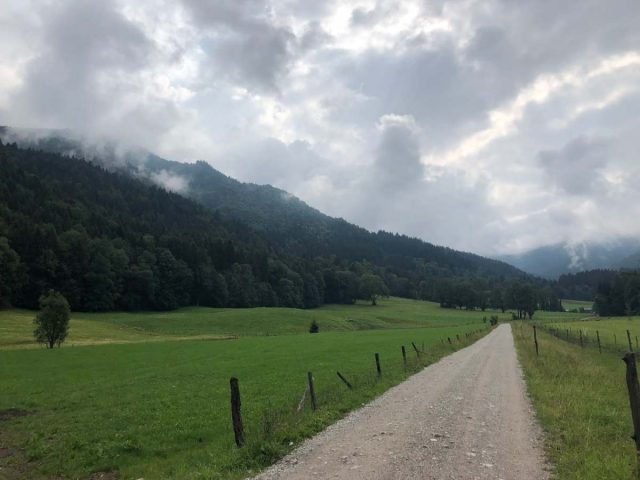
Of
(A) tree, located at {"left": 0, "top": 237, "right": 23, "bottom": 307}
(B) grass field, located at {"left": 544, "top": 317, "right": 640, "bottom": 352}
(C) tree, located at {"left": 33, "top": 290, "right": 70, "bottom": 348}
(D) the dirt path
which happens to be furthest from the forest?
(A) tree, located at {"left": 0, "top": 237, "right": 23, "bottom": 307}

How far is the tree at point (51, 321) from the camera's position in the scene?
64.1 metres

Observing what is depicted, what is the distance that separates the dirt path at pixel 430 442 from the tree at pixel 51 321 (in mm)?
61131

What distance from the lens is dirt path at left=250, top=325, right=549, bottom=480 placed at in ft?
34.2

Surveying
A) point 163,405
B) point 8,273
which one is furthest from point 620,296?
point 8,273

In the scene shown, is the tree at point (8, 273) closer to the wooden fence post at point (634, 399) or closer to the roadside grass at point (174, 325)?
the roadside grass at point (174, 325)

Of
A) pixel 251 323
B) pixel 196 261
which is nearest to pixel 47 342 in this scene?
pixel 251 323

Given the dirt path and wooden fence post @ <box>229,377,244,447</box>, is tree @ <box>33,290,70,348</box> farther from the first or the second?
wooden fence post @ <box>229,377,244,447</box>

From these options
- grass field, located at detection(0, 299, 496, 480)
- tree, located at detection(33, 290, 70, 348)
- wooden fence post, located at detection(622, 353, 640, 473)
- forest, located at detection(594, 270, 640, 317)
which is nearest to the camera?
wooden fence post, located at detection(622, 353, 640, 473)

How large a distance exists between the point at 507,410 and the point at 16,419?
77.5 feet

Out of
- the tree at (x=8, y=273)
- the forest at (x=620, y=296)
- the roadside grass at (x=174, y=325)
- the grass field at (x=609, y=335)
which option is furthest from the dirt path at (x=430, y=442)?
the forest at (x=620, y=296)

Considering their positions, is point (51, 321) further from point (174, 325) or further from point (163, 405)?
point (163, 405)

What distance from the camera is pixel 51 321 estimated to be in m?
64.2

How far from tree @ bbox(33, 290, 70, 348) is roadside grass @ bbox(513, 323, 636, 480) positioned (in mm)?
64493

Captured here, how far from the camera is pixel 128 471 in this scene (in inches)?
544
